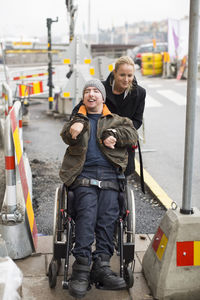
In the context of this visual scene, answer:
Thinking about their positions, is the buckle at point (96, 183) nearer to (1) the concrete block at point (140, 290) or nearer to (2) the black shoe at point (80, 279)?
(2) the black shoe at point (80, 279)

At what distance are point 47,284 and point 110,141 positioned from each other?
1276mm

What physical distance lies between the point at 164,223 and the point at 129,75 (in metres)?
1.30

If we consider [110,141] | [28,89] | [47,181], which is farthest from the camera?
[28,89]

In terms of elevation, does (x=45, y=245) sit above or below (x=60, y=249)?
below

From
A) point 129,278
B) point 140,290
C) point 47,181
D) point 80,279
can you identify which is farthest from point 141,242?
point 47,181

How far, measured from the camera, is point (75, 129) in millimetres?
3273

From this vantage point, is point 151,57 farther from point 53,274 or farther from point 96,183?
→ point 53,274

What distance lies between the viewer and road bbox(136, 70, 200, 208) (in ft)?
20.3

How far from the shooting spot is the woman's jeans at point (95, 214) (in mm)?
3195

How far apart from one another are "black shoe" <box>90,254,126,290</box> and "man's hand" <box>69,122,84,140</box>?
2.98 feet

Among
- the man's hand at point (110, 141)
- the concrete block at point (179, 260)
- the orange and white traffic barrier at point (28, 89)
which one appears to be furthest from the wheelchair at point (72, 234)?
the orange and white traffic barrier at point (28, 89)

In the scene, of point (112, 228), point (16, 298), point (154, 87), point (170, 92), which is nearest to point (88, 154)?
point (112, 228)

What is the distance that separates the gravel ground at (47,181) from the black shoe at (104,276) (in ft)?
4.87

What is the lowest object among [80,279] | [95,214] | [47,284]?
[47,284]
